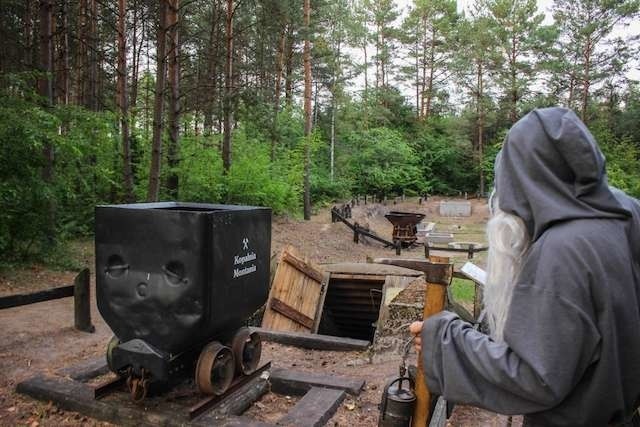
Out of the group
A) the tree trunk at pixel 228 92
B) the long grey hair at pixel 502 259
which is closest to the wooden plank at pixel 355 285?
the tree trunk at pixel 228 92

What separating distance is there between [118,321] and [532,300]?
3.21 meters

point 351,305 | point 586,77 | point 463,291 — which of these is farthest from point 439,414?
point 586,77

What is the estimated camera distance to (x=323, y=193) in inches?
1171

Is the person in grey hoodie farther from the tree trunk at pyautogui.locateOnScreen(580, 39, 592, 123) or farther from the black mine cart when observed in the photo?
the tree trunk at pyautogui.locateOnScreen(580, 39, 592, 123)

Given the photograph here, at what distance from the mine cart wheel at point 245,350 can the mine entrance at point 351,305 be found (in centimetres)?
399

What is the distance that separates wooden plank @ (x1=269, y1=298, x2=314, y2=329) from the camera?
7086mm

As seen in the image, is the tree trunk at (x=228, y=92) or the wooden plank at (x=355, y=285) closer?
the wooden plank at (x=355, y=285)

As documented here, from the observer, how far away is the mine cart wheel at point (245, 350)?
13.5 ft

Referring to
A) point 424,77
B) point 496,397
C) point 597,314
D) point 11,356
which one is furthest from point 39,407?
point 424,77

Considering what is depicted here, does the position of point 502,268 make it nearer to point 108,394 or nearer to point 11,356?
point 108,394

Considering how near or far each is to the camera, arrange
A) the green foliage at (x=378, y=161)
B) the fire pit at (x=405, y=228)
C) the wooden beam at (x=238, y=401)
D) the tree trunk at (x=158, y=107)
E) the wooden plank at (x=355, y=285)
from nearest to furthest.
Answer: the wooden beam at (x=238, y=401), the wooden plank at (x=355, y=285), the tree trunk at (x=158, y=107), the fire pit at (x=405, y=228), the green foliage at (x=378, y=161)

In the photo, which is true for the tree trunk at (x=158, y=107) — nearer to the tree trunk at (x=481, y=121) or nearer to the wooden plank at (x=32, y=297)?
the wooden plank at (x=32, y=297)

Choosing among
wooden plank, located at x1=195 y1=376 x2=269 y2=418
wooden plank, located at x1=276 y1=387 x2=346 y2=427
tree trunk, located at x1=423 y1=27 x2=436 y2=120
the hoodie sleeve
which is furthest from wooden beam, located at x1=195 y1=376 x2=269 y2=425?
tree trunk, located at x1=423 y1=27 x2=436 y2=120

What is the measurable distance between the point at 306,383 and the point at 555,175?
345 cm
